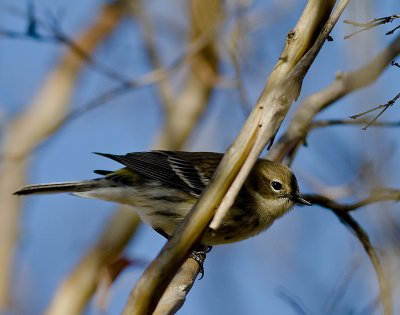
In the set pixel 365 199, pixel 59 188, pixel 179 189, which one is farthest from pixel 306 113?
pixel 59 188

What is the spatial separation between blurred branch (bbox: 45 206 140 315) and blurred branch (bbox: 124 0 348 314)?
122 inches

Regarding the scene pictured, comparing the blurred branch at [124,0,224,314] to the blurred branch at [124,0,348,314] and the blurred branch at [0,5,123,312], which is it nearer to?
the blurred branch at [0,5,123,312]

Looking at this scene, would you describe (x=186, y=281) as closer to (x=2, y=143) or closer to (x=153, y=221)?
(x=153, y=221)

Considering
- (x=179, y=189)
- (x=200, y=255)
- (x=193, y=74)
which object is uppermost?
(x=193, y=74)

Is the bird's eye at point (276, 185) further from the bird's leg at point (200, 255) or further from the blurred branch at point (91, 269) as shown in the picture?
the blurred branch at point (91, 269)

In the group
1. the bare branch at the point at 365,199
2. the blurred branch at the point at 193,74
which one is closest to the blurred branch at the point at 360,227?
the bare branch at the point at 365,199

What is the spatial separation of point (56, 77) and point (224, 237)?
242 inches

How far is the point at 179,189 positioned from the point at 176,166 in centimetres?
31

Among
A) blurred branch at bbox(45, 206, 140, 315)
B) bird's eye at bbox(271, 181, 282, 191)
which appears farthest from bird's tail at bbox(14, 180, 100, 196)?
bird's eye at bbox(271, 181, 282, 191)

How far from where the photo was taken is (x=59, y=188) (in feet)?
16.8

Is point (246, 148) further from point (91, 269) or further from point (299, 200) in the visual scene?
point (91, 269)

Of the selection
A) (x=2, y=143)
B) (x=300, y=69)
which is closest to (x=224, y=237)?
(x=300, y=69)

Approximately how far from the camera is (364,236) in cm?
346

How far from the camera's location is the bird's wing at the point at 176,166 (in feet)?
17.1
